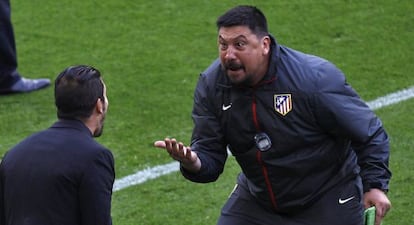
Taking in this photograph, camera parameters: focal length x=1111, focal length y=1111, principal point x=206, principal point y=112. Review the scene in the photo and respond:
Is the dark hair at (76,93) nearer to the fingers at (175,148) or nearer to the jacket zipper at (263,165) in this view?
the fingers at (175,148)

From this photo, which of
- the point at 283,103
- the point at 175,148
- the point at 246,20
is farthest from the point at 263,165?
the point at 246,20

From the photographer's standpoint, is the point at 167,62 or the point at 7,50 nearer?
the point at 7,50

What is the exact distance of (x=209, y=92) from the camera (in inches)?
226

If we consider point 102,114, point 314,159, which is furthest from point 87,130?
point 314,159

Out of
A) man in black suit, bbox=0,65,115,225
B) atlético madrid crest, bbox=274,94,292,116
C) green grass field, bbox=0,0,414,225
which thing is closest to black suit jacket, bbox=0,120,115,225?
man in black suit, bbox=0,65,115,225

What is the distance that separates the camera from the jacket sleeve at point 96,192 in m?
4.77

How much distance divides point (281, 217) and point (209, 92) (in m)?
0.76

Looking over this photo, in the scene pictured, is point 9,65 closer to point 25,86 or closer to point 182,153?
→ point 25,86

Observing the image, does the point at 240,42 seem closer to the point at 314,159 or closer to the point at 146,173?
the point at 314,159

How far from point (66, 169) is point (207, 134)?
1.19 metres

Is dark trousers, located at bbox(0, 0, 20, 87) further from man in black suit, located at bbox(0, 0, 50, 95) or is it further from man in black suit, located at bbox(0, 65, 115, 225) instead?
man in black suit, located at bbox(0, 65, 115, 225)

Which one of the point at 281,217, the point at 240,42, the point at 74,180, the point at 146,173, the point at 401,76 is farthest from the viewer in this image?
the point at 401,76

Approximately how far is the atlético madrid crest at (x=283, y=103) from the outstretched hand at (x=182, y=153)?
48 centimetres

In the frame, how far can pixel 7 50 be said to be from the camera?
31.5 feet
